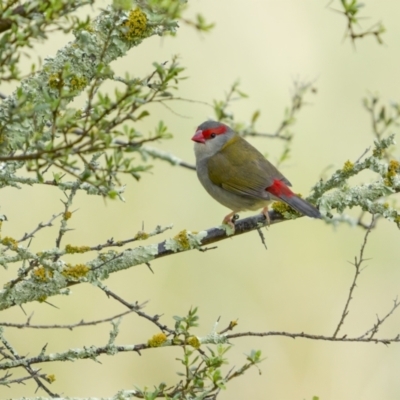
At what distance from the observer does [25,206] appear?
687 cm

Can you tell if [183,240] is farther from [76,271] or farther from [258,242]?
[258,242]

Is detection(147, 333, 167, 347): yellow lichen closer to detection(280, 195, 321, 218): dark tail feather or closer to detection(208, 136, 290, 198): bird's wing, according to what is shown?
detection(280, 195, 321, 218): dark tail feather

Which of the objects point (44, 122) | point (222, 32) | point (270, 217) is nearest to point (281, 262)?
point (222, 32)

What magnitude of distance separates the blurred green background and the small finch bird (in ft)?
2.29

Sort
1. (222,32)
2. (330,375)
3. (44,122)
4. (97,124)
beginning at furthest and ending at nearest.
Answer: (222,32) < (330,375) < (44,122) < (97,124)

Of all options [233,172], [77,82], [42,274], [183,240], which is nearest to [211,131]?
[233,172]

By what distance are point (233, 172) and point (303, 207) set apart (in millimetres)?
1542

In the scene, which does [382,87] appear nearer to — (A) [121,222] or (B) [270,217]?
(A) [121,222]

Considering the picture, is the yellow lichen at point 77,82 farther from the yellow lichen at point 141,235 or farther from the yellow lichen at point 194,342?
the yellow lichen at point 194,342

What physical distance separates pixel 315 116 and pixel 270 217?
12.2ft

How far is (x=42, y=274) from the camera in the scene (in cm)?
320

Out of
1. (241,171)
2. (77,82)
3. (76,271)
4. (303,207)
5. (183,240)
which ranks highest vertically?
(241,171)

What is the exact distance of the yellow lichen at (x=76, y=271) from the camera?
3145 mm

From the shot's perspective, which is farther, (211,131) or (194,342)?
(211,131)
